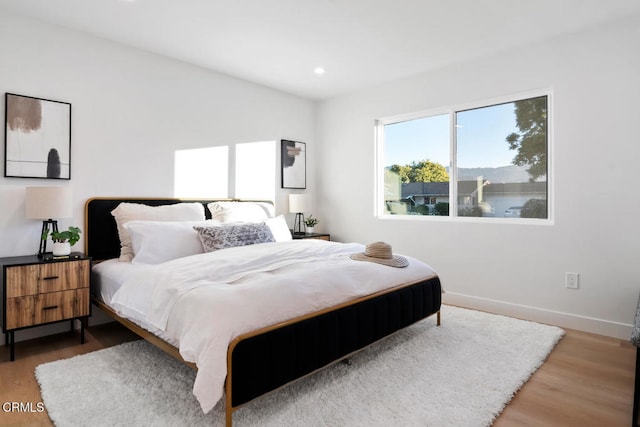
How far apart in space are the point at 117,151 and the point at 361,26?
2.36 metres

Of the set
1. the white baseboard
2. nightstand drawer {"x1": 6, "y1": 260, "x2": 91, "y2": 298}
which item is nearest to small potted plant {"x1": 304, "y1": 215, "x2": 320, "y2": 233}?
the white baseboard

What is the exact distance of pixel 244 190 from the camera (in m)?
4.44

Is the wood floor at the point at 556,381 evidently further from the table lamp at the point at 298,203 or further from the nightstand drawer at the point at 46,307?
the table lamp at the point at 298,203

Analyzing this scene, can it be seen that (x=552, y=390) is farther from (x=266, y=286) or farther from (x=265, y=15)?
(x=265, y=15)

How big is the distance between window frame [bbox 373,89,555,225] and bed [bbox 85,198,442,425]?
1.21m

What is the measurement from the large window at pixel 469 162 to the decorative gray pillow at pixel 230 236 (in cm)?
193

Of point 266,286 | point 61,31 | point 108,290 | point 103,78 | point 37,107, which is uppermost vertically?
point 61,31

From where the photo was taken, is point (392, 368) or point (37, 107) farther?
point (37, 107)

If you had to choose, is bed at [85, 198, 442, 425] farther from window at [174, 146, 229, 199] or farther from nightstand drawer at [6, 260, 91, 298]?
window at [174, 146, 229, 199]

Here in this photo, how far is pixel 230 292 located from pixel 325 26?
7.48 feet

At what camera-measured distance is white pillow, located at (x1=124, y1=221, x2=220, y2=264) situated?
291 cm

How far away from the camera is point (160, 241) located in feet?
9.70

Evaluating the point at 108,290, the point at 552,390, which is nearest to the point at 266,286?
the point at 108,290

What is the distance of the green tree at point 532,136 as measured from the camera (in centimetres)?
349
